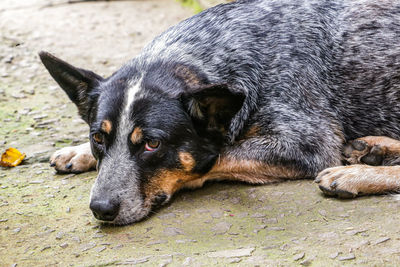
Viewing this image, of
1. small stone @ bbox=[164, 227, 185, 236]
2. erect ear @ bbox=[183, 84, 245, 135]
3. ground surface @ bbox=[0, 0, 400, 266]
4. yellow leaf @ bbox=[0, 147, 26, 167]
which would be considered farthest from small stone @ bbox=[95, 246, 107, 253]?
yellow leaf @ bbox=[0, 147, 26, 167]

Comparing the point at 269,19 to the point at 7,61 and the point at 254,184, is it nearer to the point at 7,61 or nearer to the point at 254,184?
the point at 254,184

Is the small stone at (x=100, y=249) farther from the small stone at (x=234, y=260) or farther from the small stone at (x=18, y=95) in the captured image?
the small stone at (x=18, y=95)

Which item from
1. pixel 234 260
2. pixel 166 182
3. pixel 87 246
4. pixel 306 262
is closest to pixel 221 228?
pixel 234 260

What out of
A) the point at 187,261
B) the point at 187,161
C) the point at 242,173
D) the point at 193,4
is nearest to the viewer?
the point at 187,261

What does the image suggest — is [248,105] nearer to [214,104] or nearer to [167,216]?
[214,104]

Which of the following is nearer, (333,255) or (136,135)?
(333,255)

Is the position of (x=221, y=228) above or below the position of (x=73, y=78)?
below
